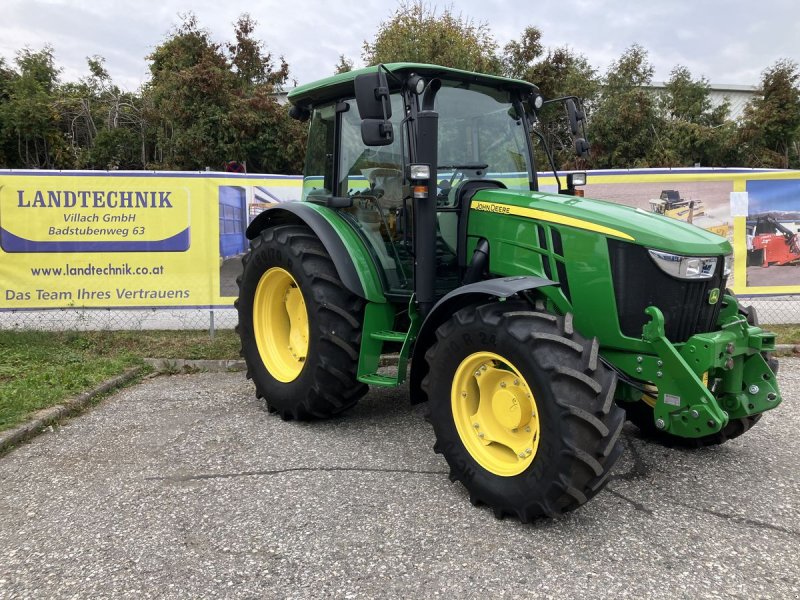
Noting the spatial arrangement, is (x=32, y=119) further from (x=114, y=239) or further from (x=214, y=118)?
(x=114, y=239)

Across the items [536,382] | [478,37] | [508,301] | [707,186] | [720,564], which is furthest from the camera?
[478,37]

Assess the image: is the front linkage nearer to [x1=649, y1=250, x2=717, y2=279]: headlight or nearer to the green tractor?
the green tractor

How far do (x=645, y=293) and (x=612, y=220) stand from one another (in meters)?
0.43

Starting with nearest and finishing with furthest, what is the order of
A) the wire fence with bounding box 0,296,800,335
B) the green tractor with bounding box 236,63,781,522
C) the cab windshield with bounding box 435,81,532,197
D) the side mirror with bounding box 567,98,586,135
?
the green tractor with bounding box 236,63,781,522
the cab windshield with bounding box 435,81,532,197
the side mirror with bounding box 567,98,586,135
the wire fence with bounding box 0,296,800,335

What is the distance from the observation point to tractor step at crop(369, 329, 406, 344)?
4.21 m

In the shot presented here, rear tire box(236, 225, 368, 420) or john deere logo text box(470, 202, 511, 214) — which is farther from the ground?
john deere logo text box(470, 202, 511, 214)

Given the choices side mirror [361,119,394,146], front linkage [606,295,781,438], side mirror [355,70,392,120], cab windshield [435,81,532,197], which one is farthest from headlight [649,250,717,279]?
side mirror [355,70,392,120]

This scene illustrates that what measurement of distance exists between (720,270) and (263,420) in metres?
3.34

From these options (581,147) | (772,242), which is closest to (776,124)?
(772,242)

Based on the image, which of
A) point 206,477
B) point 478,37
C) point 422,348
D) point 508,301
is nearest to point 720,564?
point 508,301

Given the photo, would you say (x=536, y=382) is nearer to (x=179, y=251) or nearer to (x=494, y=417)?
(x=494, y=417)

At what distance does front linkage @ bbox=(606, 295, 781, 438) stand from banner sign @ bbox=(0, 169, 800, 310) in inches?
142

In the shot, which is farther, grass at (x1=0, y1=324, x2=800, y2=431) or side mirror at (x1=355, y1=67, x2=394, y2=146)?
grass at (x1=0, y1=324, x2=800, y2=431)

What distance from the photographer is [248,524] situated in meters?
3.19
